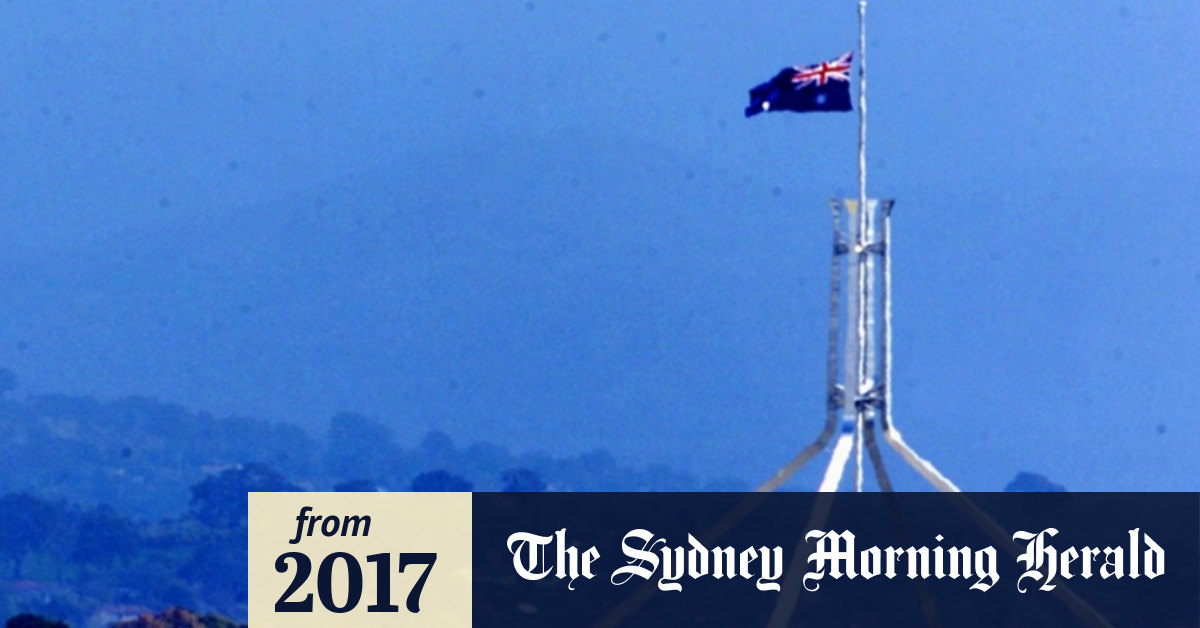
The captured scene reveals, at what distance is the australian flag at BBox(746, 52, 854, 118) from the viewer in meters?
14.9

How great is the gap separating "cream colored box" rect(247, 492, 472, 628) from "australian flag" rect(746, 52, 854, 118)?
425 centimetres

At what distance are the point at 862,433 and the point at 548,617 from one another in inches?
135

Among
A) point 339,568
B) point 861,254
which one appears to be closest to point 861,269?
point 861,254

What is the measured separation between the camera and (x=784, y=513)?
17.4 meters

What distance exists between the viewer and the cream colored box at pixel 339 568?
15234 mm

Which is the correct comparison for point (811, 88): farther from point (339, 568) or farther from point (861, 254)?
point (339, 568)

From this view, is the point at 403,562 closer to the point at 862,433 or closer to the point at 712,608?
the point at 712,608

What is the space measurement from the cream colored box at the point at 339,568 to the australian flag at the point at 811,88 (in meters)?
4.25

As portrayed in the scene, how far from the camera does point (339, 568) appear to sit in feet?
50.5

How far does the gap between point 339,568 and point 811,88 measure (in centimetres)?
482

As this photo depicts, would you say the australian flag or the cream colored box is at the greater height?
the australian flag

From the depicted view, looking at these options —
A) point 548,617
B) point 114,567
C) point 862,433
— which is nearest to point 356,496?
point 548,617

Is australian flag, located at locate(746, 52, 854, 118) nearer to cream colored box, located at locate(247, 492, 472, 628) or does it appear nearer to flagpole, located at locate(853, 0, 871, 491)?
flagpole, located at locate(853, 0, 871, 491)

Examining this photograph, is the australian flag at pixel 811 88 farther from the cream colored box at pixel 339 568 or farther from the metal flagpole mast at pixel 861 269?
the cream colored box at pixel 339 568
